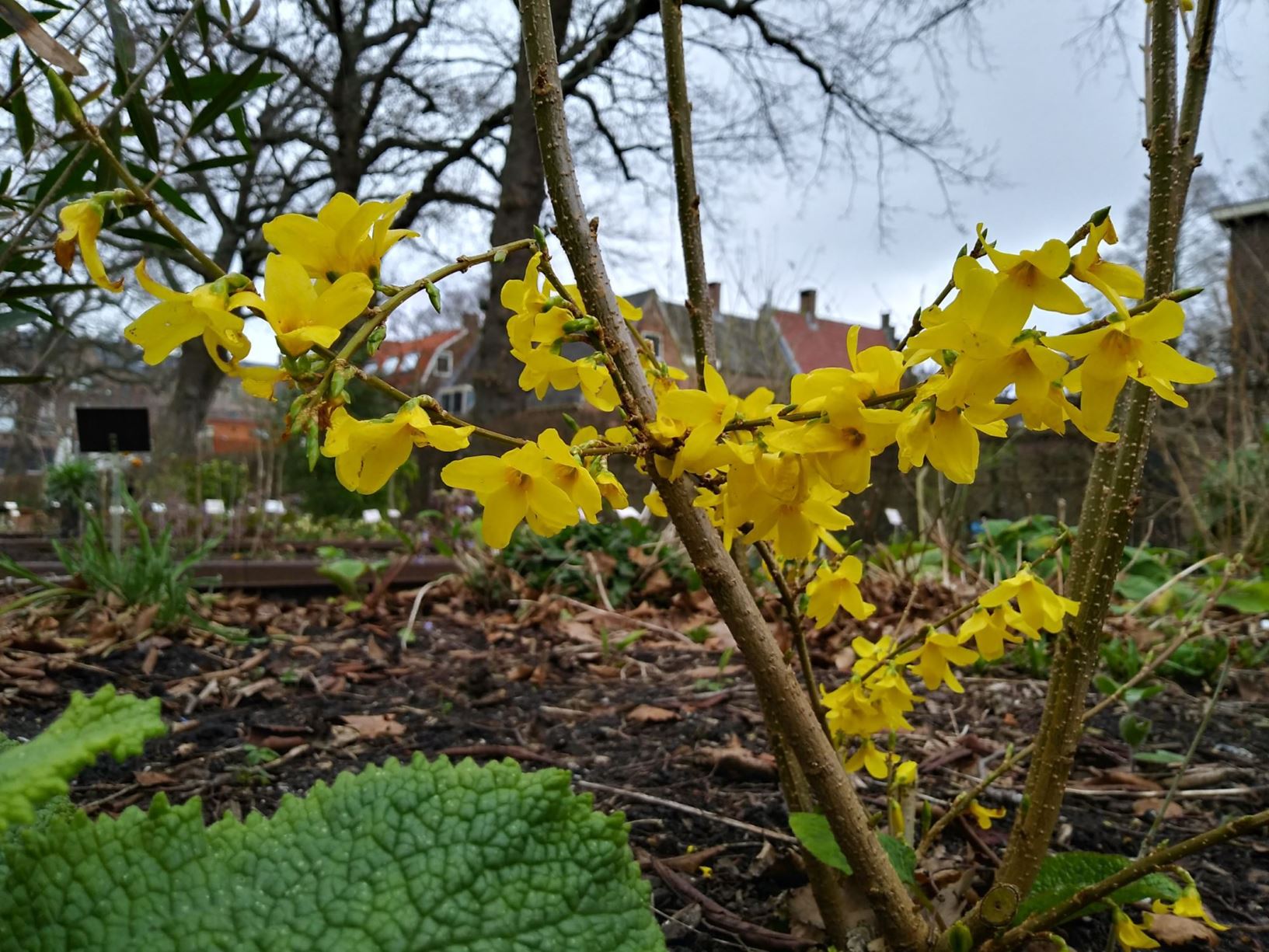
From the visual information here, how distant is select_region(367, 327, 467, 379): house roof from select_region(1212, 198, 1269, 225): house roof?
11.8m

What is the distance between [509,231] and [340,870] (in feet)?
27.6

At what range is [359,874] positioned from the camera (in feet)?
2.27

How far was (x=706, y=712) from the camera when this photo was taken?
2100mm

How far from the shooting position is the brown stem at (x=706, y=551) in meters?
0.79

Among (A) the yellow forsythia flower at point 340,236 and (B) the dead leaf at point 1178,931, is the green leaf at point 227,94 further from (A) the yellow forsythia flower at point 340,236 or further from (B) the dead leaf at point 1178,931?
(B) the dead leaf at point 1178,931

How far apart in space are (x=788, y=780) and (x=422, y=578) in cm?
312

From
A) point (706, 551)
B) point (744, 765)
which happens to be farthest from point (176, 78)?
point (744, 765)

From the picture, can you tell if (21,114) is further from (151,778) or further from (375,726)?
(375,726)

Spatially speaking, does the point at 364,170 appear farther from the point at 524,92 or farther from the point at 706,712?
the point at 706,712

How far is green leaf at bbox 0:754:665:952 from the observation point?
2.03ft

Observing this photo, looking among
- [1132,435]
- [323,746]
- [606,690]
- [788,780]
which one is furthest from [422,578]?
[1132,435]

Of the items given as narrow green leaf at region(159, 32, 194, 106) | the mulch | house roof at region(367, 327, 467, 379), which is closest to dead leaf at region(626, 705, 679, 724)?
the mulch

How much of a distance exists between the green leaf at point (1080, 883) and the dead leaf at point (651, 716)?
3.67 feet

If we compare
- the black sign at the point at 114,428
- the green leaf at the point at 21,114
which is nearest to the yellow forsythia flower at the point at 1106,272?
the green leaf at the point at 21,114
